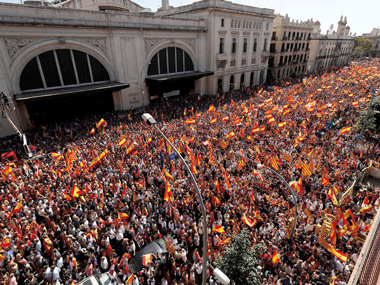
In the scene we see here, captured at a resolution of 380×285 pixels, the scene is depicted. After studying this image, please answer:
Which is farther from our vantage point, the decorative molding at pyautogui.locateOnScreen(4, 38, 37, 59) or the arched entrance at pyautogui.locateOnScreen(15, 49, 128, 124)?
the arched entrance at pyautogui.locateOnScreen(15, 49, 128, 124)

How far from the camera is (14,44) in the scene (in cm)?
2030

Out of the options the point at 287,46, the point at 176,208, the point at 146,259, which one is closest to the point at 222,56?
the point at 287,46

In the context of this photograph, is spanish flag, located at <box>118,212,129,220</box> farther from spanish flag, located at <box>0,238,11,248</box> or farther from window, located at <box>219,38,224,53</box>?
window, located at <box>219,38,224,53</box>

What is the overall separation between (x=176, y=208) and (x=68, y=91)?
60.3 feet

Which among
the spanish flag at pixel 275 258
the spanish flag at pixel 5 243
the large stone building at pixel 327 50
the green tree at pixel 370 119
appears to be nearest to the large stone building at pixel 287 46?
the large stone building at pixel 327 50

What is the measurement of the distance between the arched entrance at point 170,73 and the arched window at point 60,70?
6833 mm

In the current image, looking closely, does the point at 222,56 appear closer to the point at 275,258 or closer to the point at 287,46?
the point at 287,46

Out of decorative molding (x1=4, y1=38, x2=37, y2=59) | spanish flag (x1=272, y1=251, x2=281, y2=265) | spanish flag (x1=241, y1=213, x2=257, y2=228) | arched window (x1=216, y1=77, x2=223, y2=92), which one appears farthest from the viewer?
arched window (x1=216, y1=77, x2=223, y2=92)

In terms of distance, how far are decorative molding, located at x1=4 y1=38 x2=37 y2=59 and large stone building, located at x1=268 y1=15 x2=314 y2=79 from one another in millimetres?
45213

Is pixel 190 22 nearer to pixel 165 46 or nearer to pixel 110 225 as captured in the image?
pixel 165 46

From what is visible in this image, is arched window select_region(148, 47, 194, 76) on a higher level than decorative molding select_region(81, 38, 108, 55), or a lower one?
lower

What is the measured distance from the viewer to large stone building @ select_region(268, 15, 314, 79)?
48281 millimetres

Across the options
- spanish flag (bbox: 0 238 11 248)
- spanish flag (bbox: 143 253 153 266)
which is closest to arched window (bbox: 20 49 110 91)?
spanish flag (bbox: 0 238 11 248)

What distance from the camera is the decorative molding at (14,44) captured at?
2005cm
